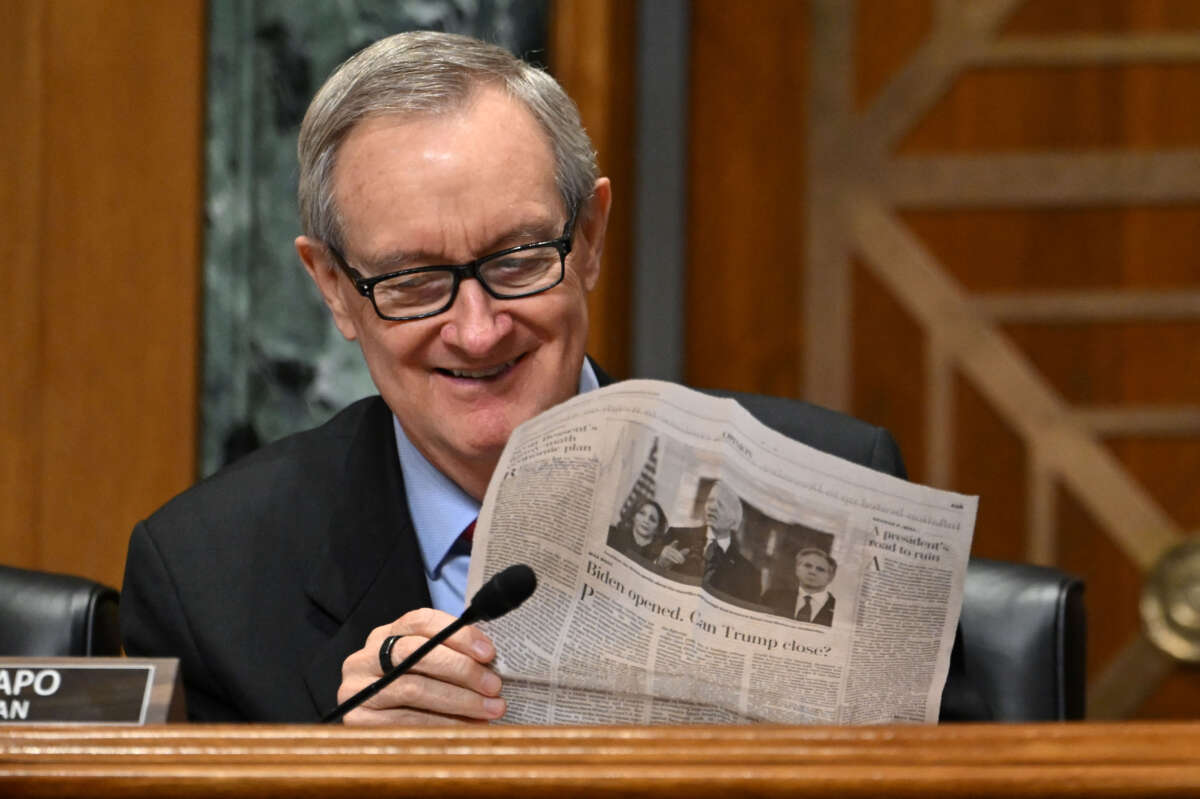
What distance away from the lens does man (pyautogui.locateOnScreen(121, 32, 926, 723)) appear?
1.32m

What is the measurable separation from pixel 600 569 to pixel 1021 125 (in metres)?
1.88

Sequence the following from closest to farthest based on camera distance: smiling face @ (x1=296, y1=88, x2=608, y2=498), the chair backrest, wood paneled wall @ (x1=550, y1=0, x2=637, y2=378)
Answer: smiling face @ (x1=296, y1=88, x2=608, y2=498) → the chair backrest → wood paneled wall @ (x1=550, y1=0, x2=637, y2=378)

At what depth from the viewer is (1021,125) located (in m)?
2.63

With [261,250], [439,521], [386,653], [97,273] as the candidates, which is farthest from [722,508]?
[97,273]

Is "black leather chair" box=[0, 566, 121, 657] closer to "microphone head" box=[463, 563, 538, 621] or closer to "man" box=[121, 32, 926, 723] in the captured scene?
"man" box=[121, 32, 926, 723]

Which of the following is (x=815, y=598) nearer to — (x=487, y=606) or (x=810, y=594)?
(x=810, y=594)

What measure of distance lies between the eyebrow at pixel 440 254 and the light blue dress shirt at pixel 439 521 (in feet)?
0.71

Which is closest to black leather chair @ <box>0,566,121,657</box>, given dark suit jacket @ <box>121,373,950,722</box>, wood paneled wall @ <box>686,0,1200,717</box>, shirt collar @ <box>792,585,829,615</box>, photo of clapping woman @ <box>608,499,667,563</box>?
dark suit jacket @ <box>121,373,950,722</box>

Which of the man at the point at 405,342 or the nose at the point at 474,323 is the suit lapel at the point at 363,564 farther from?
the nose at the point at 474,323

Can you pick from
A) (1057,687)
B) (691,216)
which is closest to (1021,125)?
(691,216)

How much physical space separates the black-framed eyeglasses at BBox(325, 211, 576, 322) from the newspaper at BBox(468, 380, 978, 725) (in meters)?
0.31

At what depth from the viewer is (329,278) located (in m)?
1.45

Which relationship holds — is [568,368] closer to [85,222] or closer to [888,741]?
[888,741]

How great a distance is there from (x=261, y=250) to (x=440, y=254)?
1.36 metres
